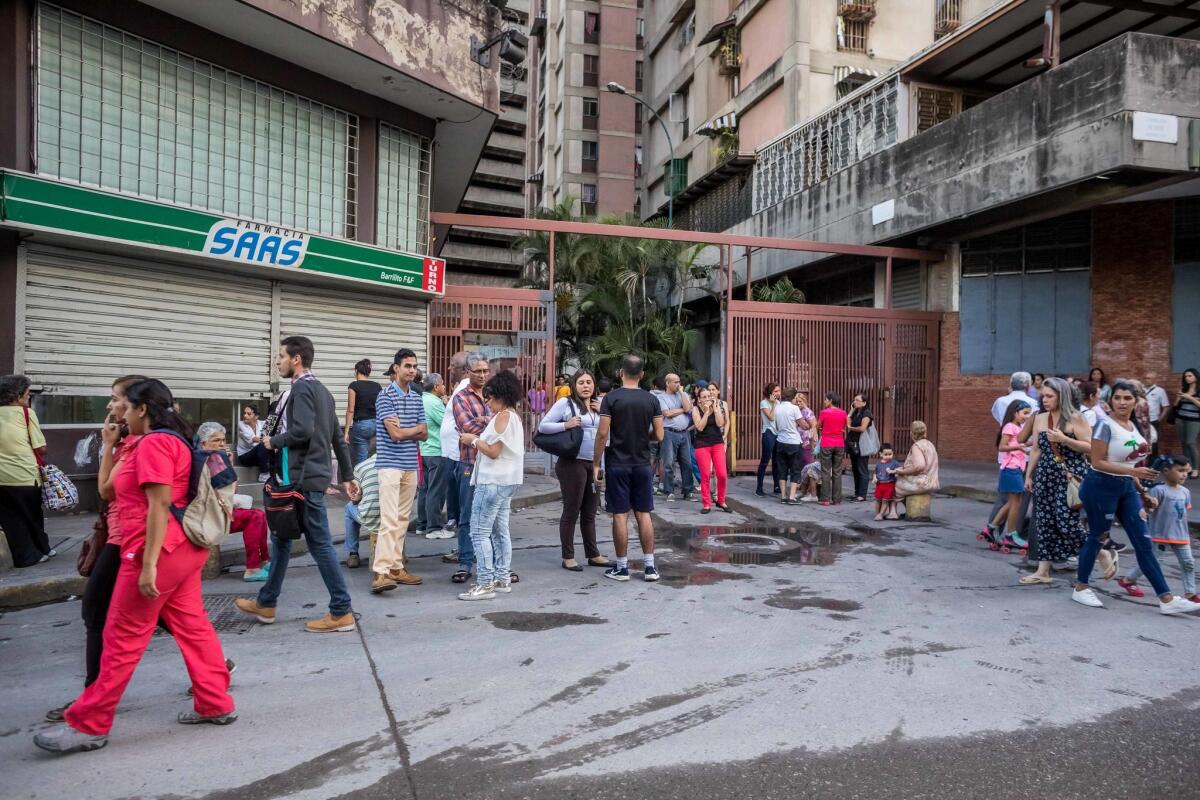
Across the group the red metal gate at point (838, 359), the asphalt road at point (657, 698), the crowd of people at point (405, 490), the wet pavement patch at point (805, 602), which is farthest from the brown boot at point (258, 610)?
the red metal gate at point (838, 359)

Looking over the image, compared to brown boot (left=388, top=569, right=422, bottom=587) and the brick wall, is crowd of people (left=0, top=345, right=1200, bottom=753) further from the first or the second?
the brick wall

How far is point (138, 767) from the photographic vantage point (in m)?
3.70

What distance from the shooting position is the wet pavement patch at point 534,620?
233 inches

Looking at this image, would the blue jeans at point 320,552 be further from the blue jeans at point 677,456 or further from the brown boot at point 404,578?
the blue jeans at point 677,456

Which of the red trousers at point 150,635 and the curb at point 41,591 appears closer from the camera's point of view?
the red trousers at point 150,635

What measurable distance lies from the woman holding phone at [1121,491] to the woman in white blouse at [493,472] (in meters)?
4.36

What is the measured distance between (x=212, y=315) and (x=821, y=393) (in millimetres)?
11481

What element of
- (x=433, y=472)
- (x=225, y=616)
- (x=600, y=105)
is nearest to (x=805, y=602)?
(x=433, y=472)

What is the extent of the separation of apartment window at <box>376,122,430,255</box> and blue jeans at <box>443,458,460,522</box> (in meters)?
5.97

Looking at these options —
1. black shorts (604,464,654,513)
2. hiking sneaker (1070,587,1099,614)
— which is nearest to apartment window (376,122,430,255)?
black shorts (604,464,654,513)

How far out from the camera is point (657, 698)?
4.54m

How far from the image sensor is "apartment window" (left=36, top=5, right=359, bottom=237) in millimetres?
9836

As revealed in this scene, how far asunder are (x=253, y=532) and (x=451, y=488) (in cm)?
240

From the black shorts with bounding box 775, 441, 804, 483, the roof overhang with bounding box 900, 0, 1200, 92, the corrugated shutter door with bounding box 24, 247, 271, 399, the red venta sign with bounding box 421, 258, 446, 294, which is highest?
the roof overhang with bounding box 900, 0, 1200, 92
